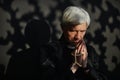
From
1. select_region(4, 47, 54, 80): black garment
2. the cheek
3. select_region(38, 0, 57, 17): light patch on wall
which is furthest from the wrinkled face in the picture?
select_region(38, 0, 57, 17): light patch on wall

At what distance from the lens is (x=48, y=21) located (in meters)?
2.16

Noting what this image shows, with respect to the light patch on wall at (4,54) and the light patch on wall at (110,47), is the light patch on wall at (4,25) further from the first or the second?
the light patch on wall at (110,47)

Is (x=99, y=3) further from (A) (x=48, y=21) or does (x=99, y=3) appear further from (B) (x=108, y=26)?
→ (A) (x=48, y=21)

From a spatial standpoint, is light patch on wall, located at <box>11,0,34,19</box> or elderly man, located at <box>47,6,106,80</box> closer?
elderly man, located at <box>47,6,106,80</box>

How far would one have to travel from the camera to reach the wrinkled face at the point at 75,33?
1676 millimetres

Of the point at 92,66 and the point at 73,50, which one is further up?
the point at 73,50

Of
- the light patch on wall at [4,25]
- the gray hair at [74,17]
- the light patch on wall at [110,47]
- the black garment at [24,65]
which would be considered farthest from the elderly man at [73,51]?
the light patch on wall at [110,47]

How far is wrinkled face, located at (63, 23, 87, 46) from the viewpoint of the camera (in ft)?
5.50

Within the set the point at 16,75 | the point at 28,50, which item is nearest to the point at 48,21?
the point at 28,50

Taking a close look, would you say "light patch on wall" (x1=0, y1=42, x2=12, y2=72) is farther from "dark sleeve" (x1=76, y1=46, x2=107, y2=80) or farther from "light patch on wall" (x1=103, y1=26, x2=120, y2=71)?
"light patch on wall" (x1=103, y1=26, x2=120, y2=71)

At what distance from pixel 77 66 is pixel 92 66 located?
0.08 m

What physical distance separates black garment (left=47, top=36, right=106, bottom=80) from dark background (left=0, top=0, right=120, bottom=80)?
365 mm

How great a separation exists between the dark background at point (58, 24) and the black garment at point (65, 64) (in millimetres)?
365

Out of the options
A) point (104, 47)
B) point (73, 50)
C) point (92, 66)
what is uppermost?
point (73, 50)
